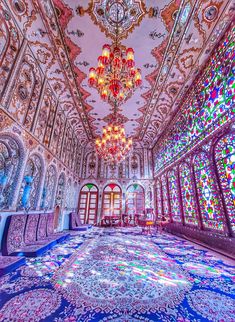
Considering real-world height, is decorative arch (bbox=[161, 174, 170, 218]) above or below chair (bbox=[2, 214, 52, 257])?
above

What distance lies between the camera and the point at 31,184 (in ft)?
17.1

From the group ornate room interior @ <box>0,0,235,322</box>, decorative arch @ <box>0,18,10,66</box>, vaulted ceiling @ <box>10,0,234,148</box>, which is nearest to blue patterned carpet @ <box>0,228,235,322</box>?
ornate room interior @ <box>0,0,235,322</box>

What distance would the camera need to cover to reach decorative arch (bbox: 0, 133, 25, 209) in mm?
4082

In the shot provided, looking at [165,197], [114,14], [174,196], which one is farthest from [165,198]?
[114,14]

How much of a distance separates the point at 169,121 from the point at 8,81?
8.29 m

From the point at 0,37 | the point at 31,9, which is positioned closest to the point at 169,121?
the point at 31,9

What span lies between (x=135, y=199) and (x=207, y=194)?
6950 mm

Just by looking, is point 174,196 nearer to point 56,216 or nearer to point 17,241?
point 56,216

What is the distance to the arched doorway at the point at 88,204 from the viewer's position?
36.3ft

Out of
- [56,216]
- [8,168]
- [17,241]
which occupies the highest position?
[8,168]

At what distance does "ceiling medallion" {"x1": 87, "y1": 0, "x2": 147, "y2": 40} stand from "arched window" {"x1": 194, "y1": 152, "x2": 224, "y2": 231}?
16.7ft

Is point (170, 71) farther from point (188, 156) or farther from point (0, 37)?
point (0, 37)

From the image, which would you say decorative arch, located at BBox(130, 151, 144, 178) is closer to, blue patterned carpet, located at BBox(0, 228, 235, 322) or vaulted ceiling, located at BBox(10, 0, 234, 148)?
vaulted ceiling, located at BBox(10, 0, 234, 148)

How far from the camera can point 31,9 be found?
3875mm
